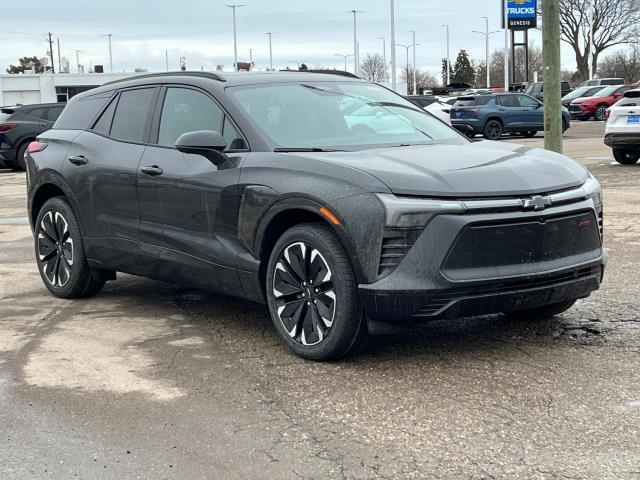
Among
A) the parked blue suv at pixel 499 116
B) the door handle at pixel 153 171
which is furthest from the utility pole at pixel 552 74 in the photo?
the parked blue suv at pixel 499 116

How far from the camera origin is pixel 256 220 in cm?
522

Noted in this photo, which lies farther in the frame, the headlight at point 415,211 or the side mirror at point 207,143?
the side mirror at point 207,143

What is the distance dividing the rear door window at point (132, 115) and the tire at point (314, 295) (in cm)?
178

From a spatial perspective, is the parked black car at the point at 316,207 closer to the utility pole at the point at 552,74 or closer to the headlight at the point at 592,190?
the headlight at the point at 592,190

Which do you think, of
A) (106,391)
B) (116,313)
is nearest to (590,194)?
(106,391)

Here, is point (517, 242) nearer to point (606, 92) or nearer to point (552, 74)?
point (552, 74)

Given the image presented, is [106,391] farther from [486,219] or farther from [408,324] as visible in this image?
[486,219]

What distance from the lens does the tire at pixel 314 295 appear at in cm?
475

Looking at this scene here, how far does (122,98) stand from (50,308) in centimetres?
164

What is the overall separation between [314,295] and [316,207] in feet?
1.60

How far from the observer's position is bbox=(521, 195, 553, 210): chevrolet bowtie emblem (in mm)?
4672

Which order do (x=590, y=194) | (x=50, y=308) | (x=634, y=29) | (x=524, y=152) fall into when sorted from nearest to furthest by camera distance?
(x=590, y=194) < (x=524, y=152) < (x=50, y=308) < (x=634, y=29)

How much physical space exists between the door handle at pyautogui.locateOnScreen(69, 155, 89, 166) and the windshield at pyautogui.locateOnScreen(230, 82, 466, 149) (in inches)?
58.7

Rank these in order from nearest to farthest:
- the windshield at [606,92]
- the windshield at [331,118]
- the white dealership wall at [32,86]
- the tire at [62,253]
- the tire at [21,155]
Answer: the windshield at [331,118]
the tire at [62,253]
the tire at [21,155]
the windshield at [606,92]
the white dealership wall at [32,86]
